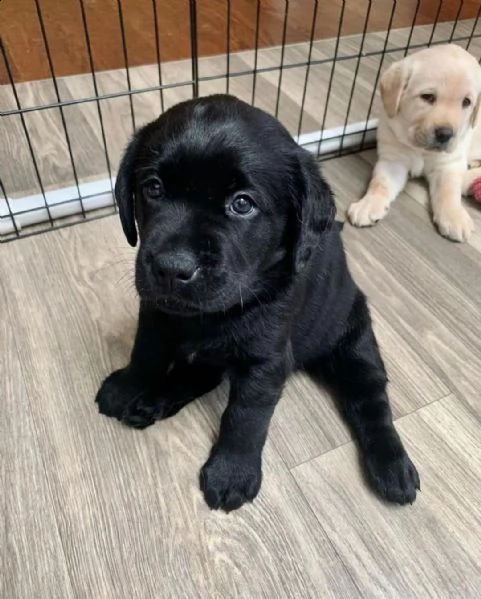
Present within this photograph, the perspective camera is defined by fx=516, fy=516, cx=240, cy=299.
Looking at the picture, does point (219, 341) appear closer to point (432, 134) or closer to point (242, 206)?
point (242, 206)

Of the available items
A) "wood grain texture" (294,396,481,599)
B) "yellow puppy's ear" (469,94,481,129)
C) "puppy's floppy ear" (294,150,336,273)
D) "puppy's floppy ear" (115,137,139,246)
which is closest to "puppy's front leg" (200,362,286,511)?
"wood grain texture" (294,396,481,599)

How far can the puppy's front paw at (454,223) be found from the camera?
1.73 metres

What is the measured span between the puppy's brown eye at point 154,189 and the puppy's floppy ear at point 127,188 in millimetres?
77

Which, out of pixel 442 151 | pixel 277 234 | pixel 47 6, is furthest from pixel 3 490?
pixel 47 6

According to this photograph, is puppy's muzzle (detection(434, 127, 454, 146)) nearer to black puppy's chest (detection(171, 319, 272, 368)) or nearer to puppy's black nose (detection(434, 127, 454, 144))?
puppy's black nose (detection(434, 127, 454, 144))

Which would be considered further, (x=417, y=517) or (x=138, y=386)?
(x=138, y=386)

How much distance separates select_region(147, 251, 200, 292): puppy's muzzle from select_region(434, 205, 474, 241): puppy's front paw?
48.9 inches

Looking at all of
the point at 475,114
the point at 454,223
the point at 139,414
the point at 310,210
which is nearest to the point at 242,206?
the point at 310,210

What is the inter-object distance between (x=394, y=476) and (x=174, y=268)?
67 cm

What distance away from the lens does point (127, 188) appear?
3.09ft

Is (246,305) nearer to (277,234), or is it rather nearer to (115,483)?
(277,234)

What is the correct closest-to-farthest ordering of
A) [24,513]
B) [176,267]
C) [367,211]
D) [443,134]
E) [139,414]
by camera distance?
1. [176,267]
2. [24,513]
3. [139,414]
4. [443,134]
5. [367,211]

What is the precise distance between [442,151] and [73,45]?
1930 millimetres

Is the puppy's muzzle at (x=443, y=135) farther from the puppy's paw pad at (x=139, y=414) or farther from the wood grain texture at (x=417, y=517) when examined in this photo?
the puppy's paw pad at (x=139, y=414)
